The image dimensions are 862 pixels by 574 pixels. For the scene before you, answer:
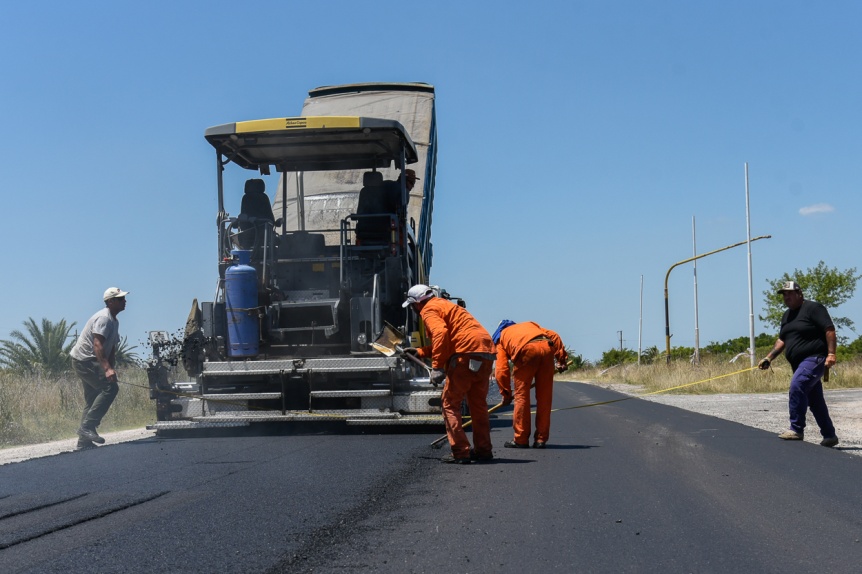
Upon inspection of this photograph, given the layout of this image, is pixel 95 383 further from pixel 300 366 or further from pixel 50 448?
pixel 300 366

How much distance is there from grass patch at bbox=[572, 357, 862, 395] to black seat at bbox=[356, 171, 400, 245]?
826 centimetres

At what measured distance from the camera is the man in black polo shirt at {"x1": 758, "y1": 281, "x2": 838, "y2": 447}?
9.23 meters

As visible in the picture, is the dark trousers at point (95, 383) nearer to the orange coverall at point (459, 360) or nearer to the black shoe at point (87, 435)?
the black shoe at point (87, 435)

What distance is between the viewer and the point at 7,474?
749cm

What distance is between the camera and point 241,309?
35.1 feet

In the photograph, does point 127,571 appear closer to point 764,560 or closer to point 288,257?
point 764,560

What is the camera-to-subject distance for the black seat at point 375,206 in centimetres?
1149

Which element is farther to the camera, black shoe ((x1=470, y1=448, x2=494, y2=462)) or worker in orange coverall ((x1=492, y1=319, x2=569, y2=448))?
worker in orange coverall ((x1=492, y1=319, x2=569, y2=448))

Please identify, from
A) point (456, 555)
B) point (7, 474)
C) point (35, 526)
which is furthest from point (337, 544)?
point (7, 474)

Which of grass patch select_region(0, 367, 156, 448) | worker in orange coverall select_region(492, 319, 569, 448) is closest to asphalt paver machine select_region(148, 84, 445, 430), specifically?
grass patch select_region(0, 367, 156, 448)

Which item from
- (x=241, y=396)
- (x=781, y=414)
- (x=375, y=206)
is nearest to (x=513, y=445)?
(x=241, y=396)

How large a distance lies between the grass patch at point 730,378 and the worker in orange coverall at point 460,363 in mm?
10218

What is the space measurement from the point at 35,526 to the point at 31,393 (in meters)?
9.79

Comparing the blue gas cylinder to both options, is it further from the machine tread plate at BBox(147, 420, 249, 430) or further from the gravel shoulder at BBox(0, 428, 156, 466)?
the gravel shoulder at BBox(0, 428, 156, 466)
